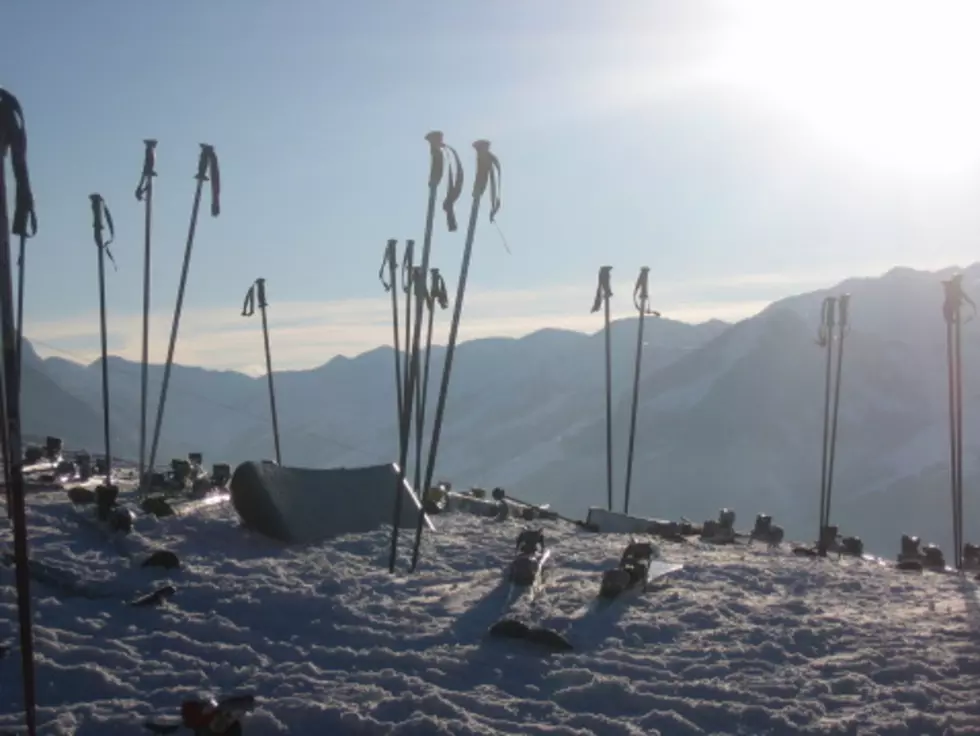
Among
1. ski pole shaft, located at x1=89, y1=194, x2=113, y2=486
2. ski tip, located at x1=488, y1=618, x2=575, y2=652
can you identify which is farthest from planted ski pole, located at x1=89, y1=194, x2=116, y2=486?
ski tip, located at x1=488, y1=618, x2=575, y2=652

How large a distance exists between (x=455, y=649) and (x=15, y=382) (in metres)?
3.16

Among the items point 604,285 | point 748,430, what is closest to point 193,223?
point 604,285

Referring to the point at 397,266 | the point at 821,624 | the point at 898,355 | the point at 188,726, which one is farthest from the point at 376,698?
the point at 898,355

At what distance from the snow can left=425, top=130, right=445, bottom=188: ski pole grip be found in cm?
352

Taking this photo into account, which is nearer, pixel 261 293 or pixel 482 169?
pixel 482 169

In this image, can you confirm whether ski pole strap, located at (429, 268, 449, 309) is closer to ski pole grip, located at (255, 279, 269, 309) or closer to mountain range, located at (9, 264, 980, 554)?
ski pole grip, located at (255, 279, 269, 309)

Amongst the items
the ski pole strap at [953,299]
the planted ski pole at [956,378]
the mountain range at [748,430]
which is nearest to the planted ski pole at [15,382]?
the planted ski pole at [956,378]

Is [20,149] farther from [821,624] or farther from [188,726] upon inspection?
[821,624]

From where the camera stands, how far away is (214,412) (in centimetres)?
17512

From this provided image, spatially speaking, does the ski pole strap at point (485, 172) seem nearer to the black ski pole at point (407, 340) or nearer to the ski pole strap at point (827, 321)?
the black ski pole at point (407, 340)

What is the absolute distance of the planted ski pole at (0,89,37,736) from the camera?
4445mm

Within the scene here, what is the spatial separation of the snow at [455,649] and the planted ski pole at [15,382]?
0.49 m

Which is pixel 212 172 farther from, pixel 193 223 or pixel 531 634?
pixel 531 634

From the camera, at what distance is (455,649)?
6.50m
